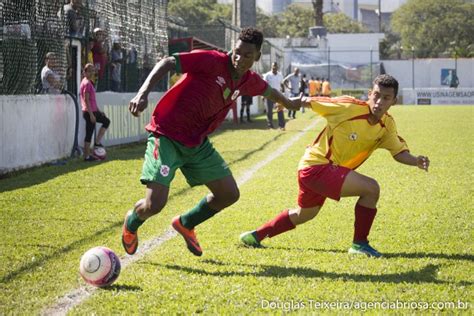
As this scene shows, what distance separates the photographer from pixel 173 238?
7723mm

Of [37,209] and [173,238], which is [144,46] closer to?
[37,209]

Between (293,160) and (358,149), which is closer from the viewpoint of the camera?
(358,149)

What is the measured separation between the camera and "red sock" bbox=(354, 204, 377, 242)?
6.89m

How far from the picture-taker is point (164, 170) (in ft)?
20.8

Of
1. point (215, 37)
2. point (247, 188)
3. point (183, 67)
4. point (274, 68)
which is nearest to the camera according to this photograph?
point (183, 67)

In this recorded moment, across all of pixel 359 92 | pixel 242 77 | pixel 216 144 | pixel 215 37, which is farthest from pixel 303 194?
pixel 359 92

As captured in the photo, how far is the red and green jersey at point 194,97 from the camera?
6379mm

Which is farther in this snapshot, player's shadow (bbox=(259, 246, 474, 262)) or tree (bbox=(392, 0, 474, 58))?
tree (bbox=(392, 0, 474, 58))

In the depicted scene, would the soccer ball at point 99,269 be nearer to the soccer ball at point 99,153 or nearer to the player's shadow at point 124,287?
the player's shadow at point 124,287

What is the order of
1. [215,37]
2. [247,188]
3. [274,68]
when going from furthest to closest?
[215,37], [274,68], [247,188]

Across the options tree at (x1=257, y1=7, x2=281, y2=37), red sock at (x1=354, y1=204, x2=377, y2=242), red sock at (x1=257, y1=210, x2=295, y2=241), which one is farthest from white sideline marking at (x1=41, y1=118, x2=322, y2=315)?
tree at (x1=257, y1=7, x2=281, y2=37)

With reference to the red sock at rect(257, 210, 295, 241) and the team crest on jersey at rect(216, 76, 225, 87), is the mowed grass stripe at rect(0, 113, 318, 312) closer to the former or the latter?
the red sock at rect(257, 210, 295, 241)

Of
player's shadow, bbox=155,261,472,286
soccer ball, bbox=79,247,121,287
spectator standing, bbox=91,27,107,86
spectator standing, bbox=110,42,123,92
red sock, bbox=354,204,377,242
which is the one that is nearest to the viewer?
soccer ball, bbox=79,247,121,287

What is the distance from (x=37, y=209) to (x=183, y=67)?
3.81 metres
